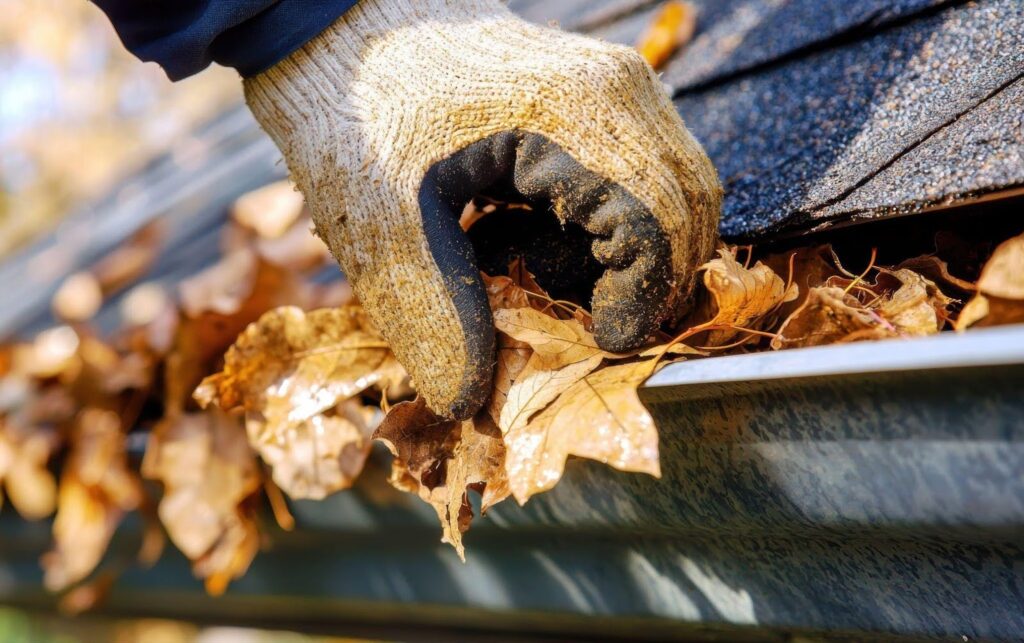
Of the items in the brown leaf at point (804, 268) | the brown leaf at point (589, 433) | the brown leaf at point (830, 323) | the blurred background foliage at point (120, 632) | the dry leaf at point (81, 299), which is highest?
the dry leaf at point (81, 299)

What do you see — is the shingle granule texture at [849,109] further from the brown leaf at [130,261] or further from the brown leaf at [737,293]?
the brown leaf at [130,261]

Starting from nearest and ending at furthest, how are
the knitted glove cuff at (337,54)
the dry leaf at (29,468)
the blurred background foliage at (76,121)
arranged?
the knitted glove cuff at (337,54)
the dry leaf at (29,468)
the blurred background foliage at (76,121)

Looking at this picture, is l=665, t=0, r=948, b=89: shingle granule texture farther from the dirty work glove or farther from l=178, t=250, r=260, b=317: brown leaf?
l=178, t=250, r=260, b=317: brown leaf

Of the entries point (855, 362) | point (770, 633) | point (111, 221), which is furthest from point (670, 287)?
point (111, 221)

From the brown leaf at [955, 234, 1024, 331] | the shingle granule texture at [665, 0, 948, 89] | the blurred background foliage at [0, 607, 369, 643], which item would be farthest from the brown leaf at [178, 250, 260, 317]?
the brown leaf at [955, 234, 1024, 331]

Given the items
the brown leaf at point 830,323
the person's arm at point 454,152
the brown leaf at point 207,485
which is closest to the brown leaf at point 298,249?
the brown leaf at point 207,485

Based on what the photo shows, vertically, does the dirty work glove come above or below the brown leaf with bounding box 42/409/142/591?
above

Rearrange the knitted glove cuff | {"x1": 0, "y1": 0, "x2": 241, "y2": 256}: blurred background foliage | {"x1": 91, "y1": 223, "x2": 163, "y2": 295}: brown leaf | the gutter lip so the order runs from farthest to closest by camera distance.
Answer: {"x1": 0, "y1": 0, "x2": 241, "y2": 256}: blurred background foliage < {"x1": 91, "y1": 223, "x2": 163, "y2": 295}: brown leaf < the knitted glove cuff < the gutter lip

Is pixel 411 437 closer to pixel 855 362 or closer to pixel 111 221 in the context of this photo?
pixel 855 362
